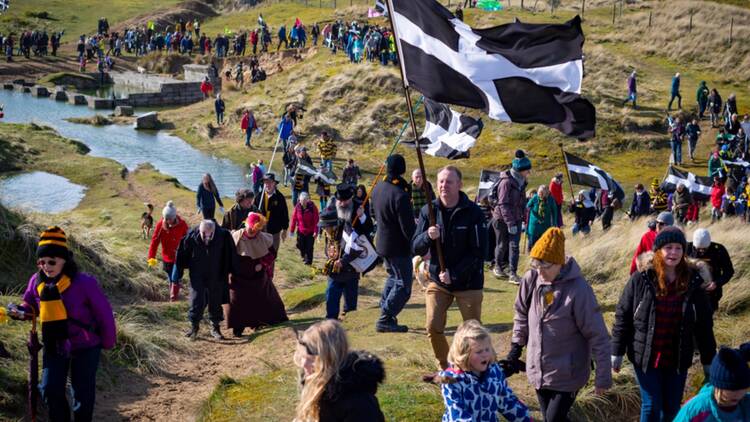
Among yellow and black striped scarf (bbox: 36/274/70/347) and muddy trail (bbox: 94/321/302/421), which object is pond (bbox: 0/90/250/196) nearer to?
muddy trail (bbox: 94/321/302/421)

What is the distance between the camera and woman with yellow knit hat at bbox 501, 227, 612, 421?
5.52 metres

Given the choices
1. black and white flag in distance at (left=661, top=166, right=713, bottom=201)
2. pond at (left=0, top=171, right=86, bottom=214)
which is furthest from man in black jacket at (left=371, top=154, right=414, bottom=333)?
pond at (left=0, top=171, right=86, bottom=214)

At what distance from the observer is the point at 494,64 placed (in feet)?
25.1

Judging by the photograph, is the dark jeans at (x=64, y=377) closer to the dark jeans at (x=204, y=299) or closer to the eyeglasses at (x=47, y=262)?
the eyeglasses at (x=47, y=262)

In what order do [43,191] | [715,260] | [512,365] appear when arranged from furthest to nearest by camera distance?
[43,191], [715,260], [512,365]

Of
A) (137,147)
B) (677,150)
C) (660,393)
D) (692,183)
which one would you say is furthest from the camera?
(137,147)

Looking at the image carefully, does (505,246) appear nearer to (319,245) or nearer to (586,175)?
(586,175)

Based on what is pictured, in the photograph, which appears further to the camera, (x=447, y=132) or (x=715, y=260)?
(x=447, y=132)

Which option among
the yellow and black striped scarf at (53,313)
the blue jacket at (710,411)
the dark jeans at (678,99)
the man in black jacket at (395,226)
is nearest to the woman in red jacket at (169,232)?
the man in black jacket at (395,226)

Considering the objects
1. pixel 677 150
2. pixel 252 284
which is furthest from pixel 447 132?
pixel 677 150

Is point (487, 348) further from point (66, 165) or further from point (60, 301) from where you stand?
point (66, 165)

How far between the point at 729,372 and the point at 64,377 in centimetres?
450

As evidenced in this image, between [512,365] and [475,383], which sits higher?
[475,383]

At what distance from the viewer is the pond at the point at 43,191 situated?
2186 cm
